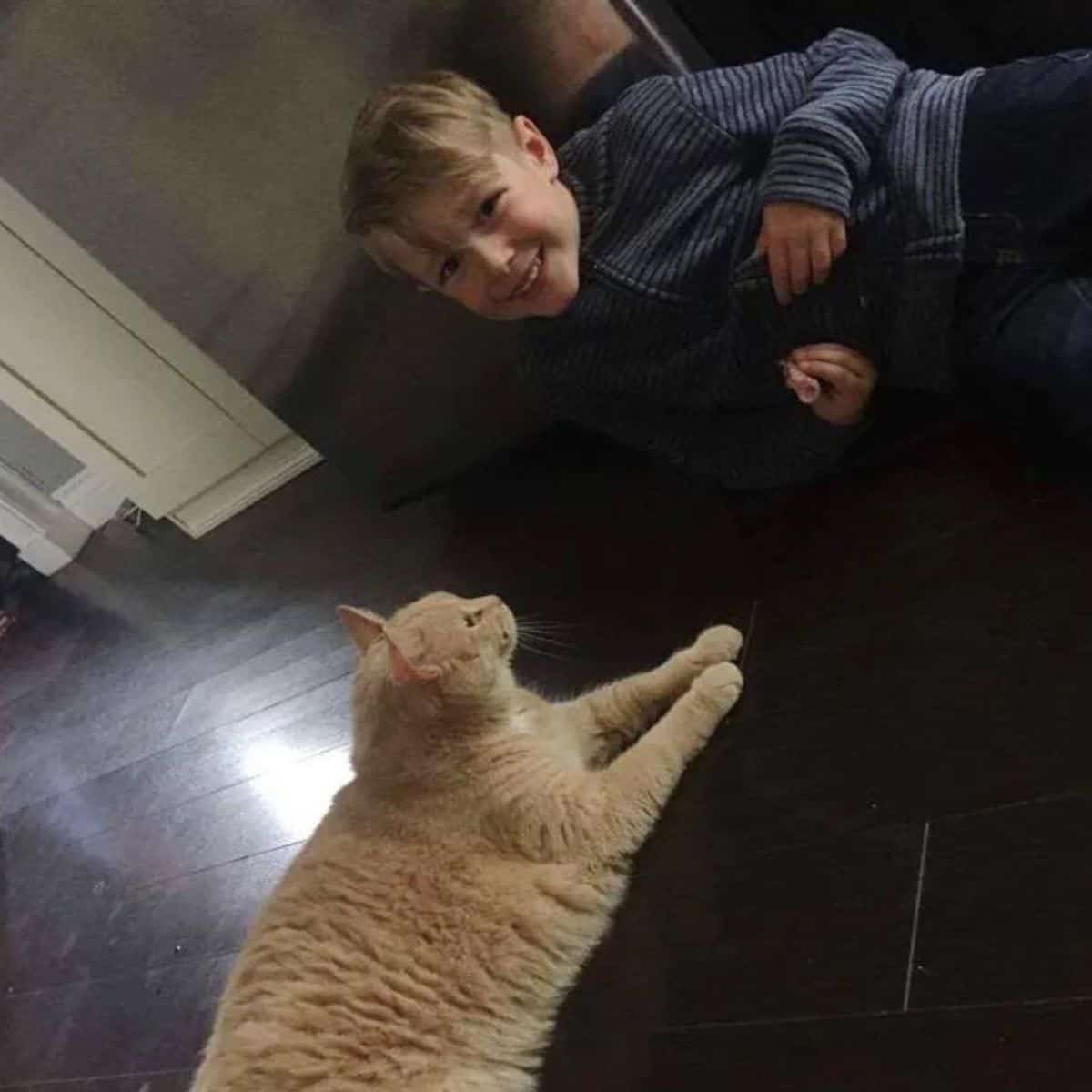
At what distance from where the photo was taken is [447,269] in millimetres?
1361

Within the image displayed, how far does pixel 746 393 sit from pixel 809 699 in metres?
0.36

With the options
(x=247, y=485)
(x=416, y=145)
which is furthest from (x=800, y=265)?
(x=247, y=485)

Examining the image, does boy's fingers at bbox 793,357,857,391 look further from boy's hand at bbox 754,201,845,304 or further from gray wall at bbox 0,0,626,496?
gray wall at bbox 0,0,626,496

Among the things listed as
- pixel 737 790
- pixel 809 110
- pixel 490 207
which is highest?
pixel 490 207

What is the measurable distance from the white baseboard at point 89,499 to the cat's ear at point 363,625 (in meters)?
1.74

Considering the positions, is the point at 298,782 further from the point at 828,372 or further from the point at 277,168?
the point at 828,372

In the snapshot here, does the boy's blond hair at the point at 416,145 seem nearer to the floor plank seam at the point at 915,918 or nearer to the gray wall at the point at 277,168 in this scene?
the gray wall at the point at 277,168

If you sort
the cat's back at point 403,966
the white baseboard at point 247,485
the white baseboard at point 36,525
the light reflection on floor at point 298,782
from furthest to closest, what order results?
the white baseboard at point 36,525 < the white baseboard at point 247,485 < the light reflection on floor at point 298,782 < the cat's back at point 403,966

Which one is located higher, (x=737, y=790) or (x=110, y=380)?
(x=110, y=380)

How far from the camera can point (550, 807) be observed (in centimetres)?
128

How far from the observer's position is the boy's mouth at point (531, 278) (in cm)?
137

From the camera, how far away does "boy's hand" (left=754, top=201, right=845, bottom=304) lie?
4.09 ft

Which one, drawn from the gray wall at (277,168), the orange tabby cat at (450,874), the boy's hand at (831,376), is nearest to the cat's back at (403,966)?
the orange tabby cat at (450,874)

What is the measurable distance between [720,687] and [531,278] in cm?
48
